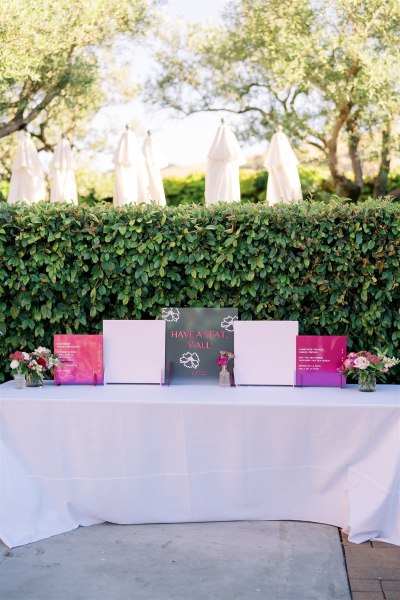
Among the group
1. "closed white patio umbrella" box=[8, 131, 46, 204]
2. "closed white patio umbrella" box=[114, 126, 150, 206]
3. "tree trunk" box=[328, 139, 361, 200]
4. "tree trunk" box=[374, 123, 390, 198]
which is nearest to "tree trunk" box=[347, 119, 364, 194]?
"tree trunk" box=[328, 139, 361, 200]

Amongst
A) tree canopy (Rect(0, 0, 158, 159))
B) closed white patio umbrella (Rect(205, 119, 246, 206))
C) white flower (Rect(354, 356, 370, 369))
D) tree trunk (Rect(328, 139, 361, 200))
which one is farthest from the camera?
tree trunk (Rect(328, 139, 361, 200))

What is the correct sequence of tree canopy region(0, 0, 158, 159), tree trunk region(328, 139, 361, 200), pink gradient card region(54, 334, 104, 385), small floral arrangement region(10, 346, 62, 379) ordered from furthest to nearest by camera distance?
tree trunk region(328, 139, 361, 200), tree canopy region(0, 0, 158, 159), pink gradient card region(54, 334, 104, 385), small floral arrangement region(10, 346, 62, 379)

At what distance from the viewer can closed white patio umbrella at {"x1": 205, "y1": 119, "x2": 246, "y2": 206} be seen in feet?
33.8

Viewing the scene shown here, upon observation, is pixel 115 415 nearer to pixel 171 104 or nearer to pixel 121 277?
pixel 121 277

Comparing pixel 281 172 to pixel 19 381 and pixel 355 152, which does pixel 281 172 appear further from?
pixel 19 381

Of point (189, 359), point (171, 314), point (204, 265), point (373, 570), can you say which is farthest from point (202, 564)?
point (204, 265)

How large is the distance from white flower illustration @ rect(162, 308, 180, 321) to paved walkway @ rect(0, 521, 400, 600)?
1051 millimetres

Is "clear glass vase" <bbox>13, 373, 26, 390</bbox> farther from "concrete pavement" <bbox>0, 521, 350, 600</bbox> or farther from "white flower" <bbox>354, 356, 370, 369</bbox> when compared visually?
"white flower" <bbox>354, 356, 370, 369</bbox>

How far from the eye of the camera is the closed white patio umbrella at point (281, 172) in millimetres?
10305

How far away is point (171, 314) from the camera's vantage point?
4.14 metres

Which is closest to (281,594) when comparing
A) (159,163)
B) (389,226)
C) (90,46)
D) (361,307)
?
(361,307)

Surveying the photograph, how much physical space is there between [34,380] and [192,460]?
0.93m

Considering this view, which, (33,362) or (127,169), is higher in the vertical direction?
(127,169)

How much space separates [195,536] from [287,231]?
1.68 m
